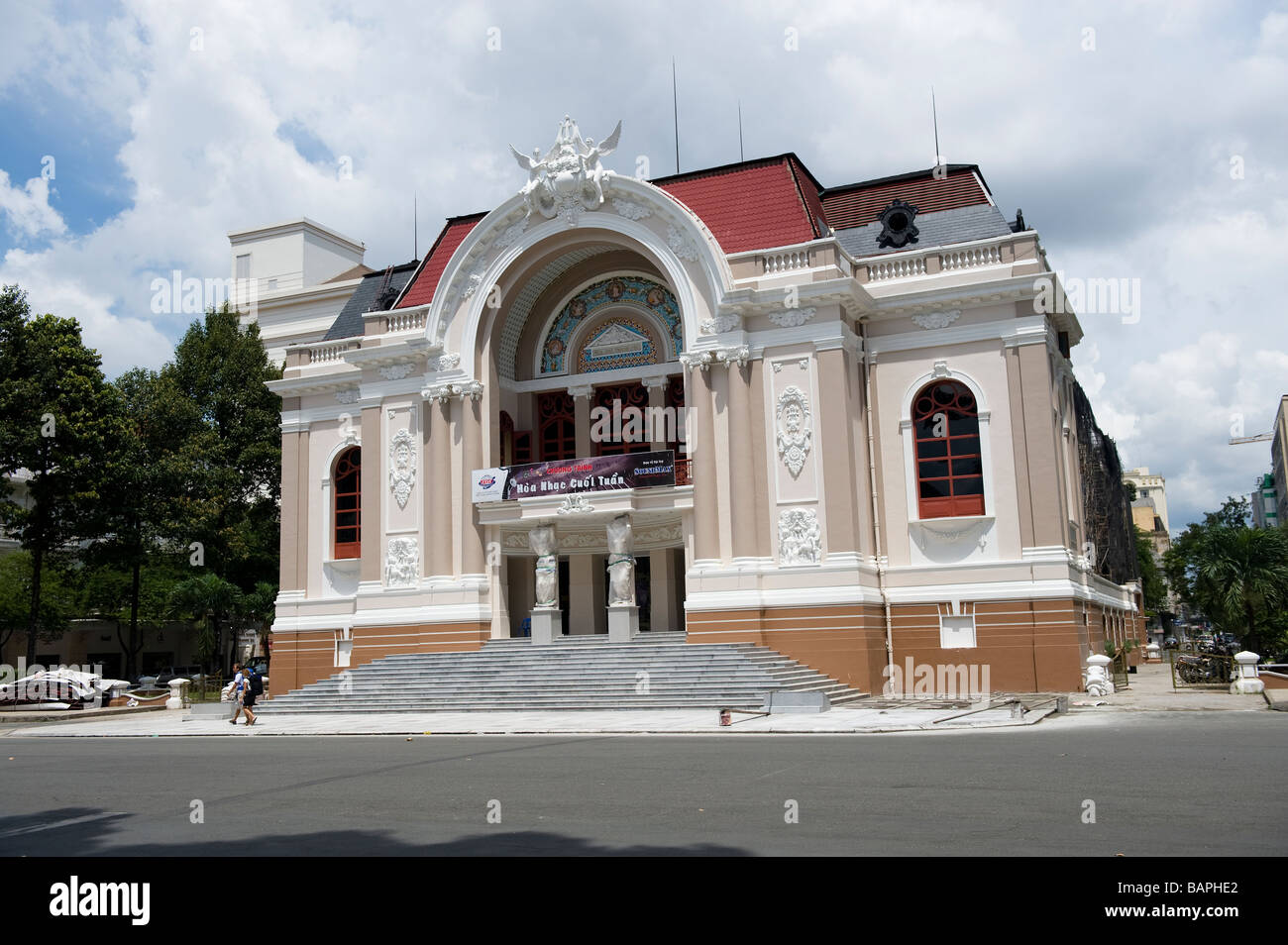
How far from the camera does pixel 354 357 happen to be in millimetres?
35406

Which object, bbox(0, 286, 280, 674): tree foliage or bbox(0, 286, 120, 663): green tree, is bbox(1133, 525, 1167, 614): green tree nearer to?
bbox(0, 286, 280, 674): tree foliage

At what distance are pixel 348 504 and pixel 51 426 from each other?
33.3 ft

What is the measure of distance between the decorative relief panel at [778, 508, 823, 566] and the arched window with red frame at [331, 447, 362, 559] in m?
14.4

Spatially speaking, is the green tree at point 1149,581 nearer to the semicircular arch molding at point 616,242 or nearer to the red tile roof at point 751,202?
the red tile roof at point 751,202

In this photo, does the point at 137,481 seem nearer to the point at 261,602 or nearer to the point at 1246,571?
the point at 261,602

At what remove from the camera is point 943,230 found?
33.0 metres

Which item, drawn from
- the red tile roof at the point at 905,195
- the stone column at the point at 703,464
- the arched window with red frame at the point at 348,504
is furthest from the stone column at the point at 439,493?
the red tile roof at the point at 905,195

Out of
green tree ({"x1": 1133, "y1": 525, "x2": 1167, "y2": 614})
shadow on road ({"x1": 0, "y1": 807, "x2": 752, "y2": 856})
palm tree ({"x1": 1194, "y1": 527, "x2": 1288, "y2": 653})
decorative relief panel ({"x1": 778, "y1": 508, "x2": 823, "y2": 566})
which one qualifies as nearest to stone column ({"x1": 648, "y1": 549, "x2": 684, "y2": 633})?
decorative relief panel ({"x1": 778, "y1": 508, "x2": 823, "y2": 566})

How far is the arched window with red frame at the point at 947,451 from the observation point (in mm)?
30234

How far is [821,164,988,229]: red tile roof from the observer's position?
33.8 m

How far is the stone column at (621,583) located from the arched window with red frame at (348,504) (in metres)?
9.62

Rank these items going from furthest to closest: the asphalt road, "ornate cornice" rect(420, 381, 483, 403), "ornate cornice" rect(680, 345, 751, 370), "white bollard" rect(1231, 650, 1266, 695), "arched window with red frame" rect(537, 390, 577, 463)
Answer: "arched window with red frame" rect(537, 390, 577, 463) → "ornate cornice" rect(420, 381, 483, 403) → "ornate cornice" rect(680, 345, 751, 370) → "white bollard" rect(1231, 650, 1266, 695) → the asphalt road

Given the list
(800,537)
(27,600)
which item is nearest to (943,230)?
(800,537)

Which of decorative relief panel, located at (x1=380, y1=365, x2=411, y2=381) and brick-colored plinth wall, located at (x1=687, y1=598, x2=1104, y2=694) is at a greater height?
decorative relief panel, located at (x1=380, y1=365, x2=411, y2=381)
